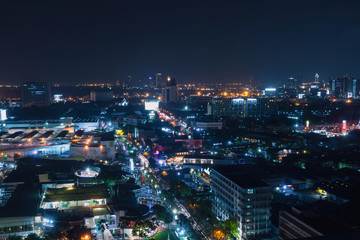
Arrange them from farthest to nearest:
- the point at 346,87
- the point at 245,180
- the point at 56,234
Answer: the point at 346,87 < the point at 245,180 < the point at 56,234

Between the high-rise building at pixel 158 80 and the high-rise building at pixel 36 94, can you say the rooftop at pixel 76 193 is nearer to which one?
the high-rise building at pixel 36 94

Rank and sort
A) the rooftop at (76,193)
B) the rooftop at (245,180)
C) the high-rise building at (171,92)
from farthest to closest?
the high-rise building at (171,92), the rooftop at (76,193), the rooftop at (245,180)

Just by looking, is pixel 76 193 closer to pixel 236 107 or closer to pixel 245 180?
pixel 245 180

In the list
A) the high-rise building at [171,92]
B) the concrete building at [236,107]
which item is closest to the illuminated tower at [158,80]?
the high-rise building at [171,92]

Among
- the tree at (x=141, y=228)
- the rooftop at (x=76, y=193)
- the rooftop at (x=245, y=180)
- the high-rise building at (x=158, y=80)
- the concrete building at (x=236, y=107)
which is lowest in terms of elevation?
the tree at (x=141, y=228)

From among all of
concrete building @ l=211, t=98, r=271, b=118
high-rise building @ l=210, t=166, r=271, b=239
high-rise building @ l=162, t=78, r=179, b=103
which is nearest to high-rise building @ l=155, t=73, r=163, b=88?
high-rise building @ l=162, t=78, r=179, b=103

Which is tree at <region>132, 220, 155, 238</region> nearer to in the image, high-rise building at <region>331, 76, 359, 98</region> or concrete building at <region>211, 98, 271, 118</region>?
concrete building at <region>211, 98, 271, 118</region>

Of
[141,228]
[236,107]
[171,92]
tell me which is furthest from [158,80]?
[141,228]

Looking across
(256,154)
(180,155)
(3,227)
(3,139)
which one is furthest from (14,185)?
(256,154)
